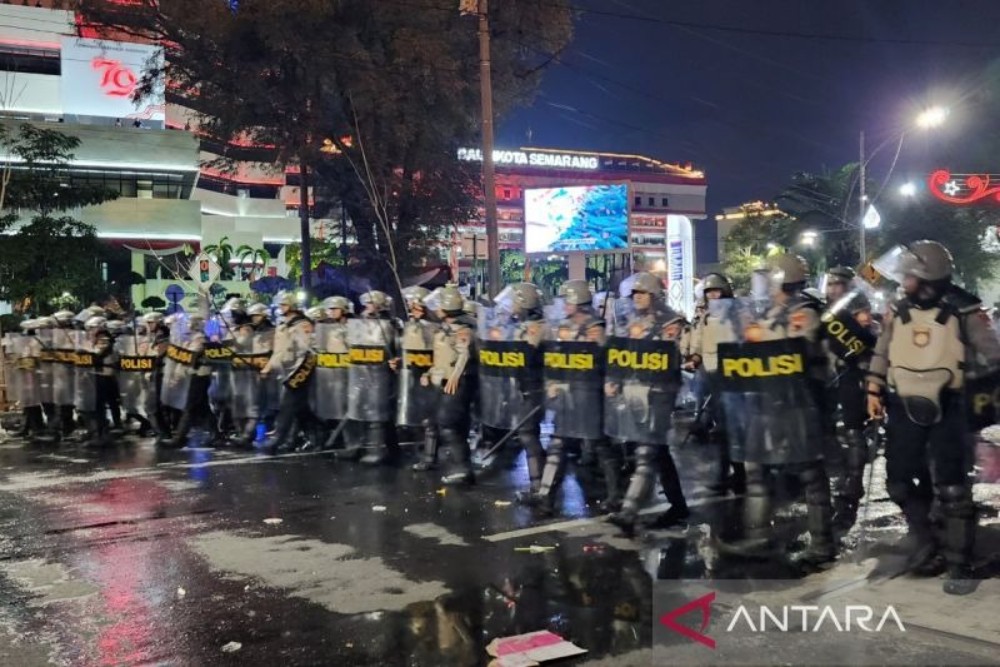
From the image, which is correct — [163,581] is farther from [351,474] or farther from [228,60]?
[228,60]

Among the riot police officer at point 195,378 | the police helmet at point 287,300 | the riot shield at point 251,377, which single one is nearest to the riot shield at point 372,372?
the police helmet at point 287,300

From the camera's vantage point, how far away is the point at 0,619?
525cm

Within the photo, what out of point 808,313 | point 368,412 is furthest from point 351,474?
point 808,313

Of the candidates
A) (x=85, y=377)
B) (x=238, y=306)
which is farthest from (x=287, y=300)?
(x=85, y=377)

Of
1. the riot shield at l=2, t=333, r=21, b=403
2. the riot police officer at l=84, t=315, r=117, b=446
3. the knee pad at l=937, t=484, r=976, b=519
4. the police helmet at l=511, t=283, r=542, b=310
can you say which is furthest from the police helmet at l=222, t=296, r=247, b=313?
the knee pad at l=937, t=484, r=976, b=519

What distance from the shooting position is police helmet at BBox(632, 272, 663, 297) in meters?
6.65

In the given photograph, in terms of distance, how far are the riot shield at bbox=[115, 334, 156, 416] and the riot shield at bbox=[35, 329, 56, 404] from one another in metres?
1.28

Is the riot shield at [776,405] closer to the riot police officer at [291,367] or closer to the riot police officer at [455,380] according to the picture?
the riot police officer at [455,380]

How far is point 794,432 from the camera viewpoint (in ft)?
18.7

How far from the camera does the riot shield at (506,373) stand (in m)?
7.91

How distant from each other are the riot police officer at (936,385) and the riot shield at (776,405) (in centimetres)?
51

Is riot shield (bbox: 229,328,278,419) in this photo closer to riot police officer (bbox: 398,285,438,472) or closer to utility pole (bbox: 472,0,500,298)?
riot police officer (bbox: 398,285,438,472)

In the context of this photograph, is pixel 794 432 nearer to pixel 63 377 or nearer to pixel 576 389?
pixel 576 389

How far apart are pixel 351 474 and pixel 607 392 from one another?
3933 millimetres
